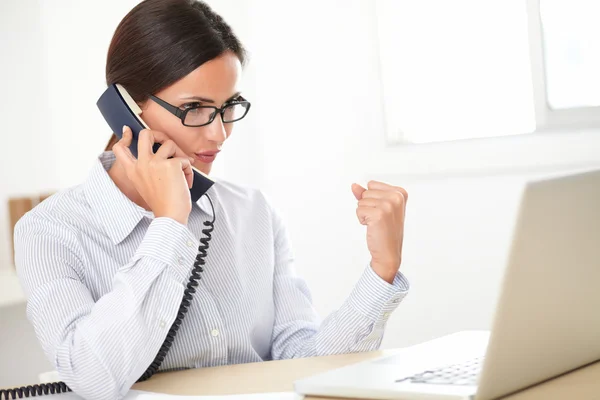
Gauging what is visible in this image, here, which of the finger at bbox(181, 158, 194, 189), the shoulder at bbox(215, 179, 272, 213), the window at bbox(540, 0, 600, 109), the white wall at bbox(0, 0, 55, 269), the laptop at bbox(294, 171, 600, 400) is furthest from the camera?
the white wall at bbox(0, 0, 55, 269)

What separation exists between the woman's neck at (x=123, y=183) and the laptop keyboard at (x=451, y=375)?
0.77 meters

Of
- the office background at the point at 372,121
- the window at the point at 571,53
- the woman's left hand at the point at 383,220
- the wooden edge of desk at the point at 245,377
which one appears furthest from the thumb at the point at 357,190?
the window at the point at 571,53

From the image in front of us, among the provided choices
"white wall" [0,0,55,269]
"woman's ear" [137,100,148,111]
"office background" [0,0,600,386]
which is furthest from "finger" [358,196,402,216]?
"white wall" [0,0,55,269]

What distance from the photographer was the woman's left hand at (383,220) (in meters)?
1.50

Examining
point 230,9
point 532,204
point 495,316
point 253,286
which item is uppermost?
point 230,9

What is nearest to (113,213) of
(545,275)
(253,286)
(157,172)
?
(157,172)

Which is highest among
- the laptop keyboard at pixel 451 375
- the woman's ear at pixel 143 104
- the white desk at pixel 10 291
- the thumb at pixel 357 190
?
the woman's ear at pixel 143 104

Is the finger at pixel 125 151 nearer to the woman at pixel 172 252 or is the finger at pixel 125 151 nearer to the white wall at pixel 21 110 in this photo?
the woman at pixel 172 252

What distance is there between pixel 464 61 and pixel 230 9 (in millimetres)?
1135

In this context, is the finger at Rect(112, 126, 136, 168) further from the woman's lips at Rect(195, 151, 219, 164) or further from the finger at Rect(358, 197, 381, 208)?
the finger at Rect(358, 197, 381, 208)

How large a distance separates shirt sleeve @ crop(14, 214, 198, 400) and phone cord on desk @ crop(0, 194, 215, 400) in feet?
0.19

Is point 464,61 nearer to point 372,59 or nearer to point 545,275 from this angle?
point 372,59

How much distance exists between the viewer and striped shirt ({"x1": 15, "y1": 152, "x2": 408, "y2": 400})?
1.27 meters

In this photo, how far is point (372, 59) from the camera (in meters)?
3.48
